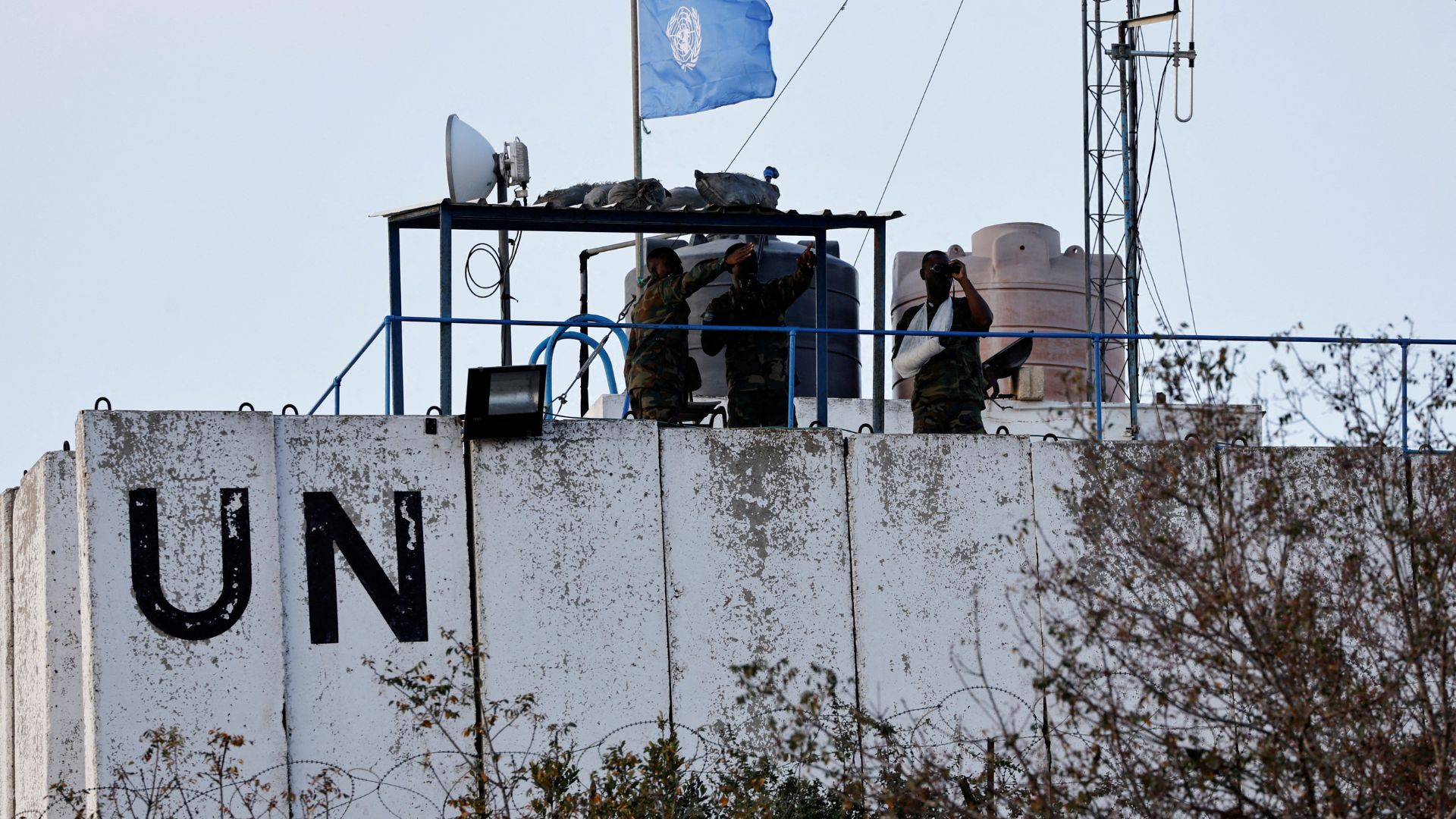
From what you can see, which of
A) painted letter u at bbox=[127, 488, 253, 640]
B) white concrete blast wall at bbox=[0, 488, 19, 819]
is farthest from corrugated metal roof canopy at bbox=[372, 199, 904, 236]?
white concrete blast wall at bbox=[0, 488, 19, 819]

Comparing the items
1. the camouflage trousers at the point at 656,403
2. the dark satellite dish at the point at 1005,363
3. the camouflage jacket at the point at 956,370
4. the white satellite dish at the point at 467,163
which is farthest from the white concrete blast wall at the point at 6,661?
the dark satellite dish at the point at 1005,363

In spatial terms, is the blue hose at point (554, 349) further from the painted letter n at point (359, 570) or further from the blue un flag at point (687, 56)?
the blue un flag at point (687, 56)

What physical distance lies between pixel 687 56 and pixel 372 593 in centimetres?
926

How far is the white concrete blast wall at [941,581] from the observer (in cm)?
1195

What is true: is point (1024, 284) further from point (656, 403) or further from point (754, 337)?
point (656, 403)

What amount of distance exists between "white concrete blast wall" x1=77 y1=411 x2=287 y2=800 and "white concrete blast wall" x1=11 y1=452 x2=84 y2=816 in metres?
0.91

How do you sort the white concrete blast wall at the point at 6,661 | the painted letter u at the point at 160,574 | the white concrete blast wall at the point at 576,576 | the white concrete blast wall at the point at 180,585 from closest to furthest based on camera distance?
the white concrete blast wall at the point at 180,585, the painted letter u at the point at 160,574, the white concrete blast wall at the point at 576,576, the white concrete blast wall at the point at 6,661

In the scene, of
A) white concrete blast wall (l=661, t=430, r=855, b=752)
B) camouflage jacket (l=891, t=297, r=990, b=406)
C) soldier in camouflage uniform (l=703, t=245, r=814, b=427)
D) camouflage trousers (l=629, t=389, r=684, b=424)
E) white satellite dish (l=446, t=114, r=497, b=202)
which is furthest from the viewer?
camouflage jacket (l=891, t=297, r=990, b=406)

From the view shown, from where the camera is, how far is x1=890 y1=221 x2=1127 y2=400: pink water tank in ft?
61.2

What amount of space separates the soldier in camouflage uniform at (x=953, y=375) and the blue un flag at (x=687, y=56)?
608cm

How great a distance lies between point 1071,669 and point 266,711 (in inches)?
170

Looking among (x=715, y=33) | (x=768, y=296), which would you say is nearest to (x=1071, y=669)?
(x=768, y=296)

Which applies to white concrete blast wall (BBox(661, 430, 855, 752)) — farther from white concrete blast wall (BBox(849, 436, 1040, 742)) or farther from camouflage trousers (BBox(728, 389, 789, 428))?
camouflage trousers (BBox(728, 389, 789, 428))

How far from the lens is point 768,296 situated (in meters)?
13.1
